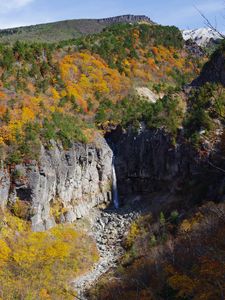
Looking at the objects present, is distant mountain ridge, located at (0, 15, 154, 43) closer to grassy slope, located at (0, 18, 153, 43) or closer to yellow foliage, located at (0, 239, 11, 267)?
grassy slope, located at (0, 18, 153, 43)

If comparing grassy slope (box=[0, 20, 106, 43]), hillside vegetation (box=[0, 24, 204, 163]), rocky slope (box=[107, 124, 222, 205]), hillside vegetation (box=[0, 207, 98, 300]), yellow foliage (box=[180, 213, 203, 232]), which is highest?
grassy slope (box=[0, 20, 106, 43])

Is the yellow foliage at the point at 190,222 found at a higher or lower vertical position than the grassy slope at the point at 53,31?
lower

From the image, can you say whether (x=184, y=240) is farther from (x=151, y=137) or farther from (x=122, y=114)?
(x=122, y=114)

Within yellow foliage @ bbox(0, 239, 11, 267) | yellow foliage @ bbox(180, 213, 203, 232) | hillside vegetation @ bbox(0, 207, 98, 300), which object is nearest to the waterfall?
hillside vegetation @ bbox(0, 207, 98, 300)

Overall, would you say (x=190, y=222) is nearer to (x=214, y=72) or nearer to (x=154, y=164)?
(x=154, y=164)

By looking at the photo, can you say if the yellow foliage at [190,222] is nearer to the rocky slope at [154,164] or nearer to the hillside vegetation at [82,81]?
the rocky slope at [154,164]

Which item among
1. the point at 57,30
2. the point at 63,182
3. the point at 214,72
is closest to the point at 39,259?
the point at 63,182

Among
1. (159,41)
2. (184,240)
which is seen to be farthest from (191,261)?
(159,41)

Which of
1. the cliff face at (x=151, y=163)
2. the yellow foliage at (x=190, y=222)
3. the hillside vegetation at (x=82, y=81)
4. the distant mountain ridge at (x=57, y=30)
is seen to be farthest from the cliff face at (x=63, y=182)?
the distant mountain ridge at (x=57, y=30)

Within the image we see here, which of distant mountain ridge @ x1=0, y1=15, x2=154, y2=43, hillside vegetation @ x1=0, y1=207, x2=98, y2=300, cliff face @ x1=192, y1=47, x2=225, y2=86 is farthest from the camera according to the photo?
distant mountain ridge @ x1=0, y1=15, x2=154, y2=43
